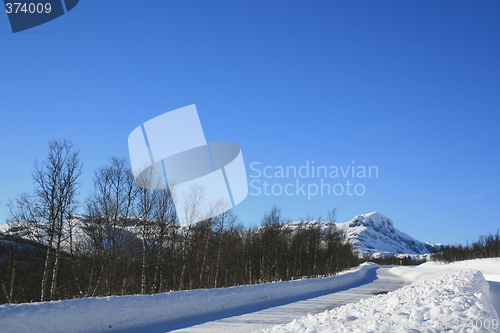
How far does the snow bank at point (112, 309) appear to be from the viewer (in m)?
8.13

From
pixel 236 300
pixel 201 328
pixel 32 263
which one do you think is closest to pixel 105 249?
pixel 32 263

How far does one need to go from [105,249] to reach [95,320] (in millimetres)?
14037

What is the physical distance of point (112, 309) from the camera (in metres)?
9.78

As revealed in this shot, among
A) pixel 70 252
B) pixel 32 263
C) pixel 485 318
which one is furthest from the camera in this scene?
pixel 70 252

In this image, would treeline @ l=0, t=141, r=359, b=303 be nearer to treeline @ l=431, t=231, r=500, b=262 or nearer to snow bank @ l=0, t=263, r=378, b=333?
snow bank @ l=0, t=263, r=378, b=333

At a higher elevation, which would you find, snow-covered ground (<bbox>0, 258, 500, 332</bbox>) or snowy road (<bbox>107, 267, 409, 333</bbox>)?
snow-covered ground (<bbox>0, 258, 500, 332</bbox>)

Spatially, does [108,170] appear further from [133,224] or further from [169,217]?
[169,217]

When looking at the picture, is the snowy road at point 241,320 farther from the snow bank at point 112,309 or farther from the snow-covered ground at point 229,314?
the snow bank at point 112,309

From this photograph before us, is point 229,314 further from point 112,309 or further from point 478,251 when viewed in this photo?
point 478,251

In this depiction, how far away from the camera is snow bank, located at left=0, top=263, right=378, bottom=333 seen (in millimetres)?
8133

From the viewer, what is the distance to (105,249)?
22.2 metres

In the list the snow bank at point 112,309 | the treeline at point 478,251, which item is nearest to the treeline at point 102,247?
the snow bank at point 112,309

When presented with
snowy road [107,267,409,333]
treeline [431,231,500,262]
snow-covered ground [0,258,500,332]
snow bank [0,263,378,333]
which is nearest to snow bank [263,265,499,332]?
snow-covered ground [0,258,500,332]

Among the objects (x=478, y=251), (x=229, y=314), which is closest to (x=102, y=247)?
(x=229, y=314)
